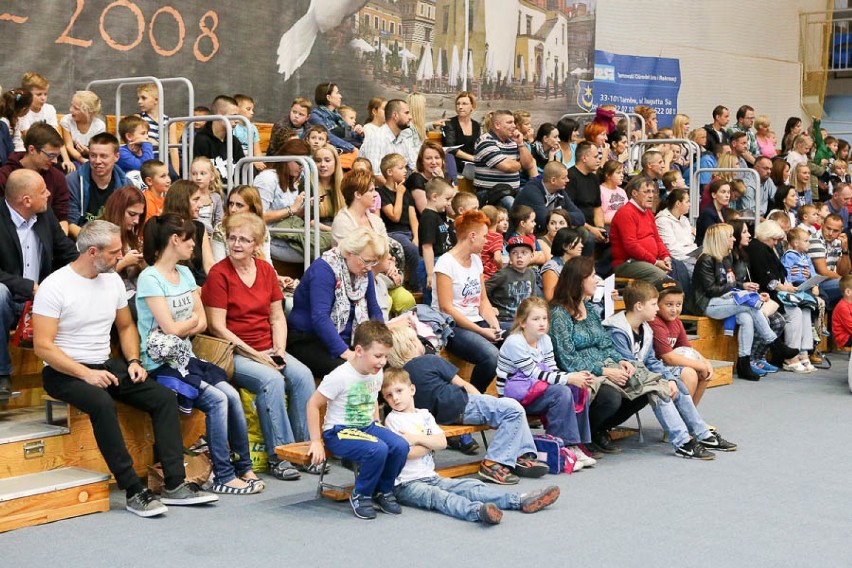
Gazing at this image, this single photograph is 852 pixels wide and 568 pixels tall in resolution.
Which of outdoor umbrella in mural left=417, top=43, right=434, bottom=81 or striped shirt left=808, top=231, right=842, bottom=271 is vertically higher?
outdoor umbrella in mural left=417, top=43, right=434, bottom=81

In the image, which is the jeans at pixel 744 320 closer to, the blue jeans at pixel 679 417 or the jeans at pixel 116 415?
the blue jeans at pixel 679 417

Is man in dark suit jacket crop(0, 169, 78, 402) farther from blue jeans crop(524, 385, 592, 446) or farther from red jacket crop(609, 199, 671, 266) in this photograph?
red jacket crop(609, 199, 671, 266)

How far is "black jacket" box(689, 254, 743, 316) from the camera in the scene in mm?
9586

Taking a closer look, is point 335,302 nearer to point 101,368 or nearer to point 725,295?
point 101,368

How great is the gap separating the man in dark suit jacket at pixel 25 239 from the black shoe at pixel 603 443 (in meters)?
3.21

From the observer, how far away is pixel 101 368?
5.36 metres

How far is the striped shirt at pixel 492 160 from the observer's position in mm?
10125

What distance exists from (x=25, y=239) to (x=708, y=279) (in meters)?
5.74

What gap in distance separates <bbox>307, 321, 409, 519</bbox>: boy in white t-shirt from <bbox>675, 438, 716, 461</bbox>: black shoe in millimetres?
2089

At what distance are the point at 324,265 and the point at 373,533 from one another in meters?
1.83

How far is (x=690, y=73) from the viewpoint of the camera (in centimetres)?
1706

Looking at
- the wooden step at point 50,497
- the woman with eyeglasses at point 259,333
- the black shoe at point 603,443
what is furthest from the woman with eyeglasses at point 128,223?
the black shoe at point 603,443

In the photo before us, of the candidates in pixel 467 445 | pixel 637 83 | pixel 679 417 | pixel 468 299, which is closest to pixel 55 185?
pixel 468 299

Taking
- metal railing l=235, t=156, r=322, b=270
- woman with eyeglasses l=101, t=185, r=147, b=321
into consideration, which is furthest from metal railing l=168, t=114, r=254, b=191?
woman with eyeglasses l=101, t=185, r=147, b=321
